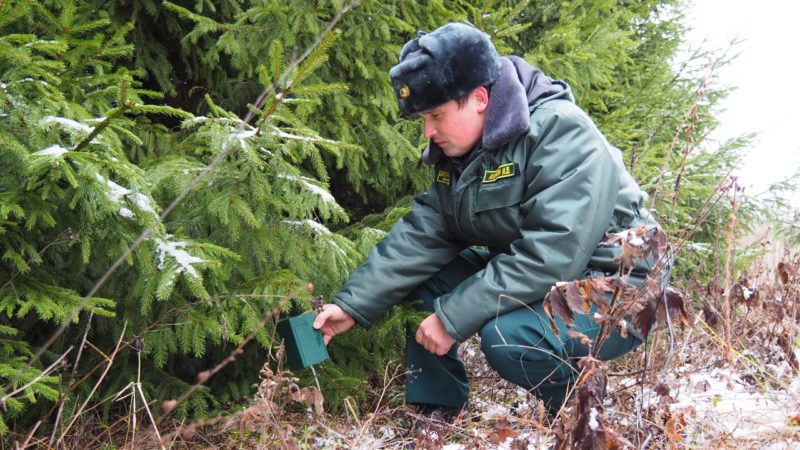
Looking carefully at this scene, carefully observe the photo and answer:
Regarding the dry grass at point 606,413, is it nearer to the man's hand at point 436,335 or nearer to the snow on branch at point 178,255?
the man's hand at point 436,335

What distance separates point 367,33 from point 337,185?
1057 millimetres

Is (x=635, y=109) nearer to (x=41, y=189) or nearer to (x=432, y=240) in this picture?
(x=432, y=240)

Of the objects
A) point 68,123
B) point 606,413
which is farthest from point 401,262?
point 68,123

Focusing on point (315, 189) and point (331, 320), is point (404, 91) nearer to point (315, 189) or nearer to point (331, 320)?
point (315, 189)

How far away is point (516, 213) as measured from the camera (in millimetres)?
2482

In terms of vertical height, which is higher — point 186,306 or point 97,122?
point 97,122

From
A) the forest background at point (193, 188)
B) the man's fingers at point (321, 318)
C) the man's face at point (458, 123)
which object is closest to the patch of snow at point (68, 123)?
the forest background at point (193, 188)

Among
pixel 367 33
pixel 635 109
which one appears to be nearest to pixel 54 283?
pixel 367 33

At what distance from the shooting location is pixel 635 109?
517 cm

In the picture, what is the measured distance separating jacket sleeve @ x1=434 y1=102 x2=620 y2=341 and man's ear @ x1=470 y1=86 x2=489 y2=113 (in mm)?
200

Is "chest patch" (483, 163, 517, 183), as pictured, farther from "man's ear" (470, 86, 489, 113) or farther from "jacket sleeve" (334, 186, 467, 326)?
"jacket sleeve" (334, 186, 467, 326)

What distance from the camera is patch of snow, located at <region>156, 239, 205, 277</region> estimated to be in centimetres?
222

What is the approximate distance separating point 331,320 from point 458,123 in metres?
0.91

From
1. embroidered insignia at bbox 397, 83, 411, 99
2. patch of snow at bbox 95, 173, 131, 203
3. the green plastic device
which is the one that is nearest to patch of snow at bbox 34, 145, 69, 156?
patch of snow at bbox 95, 173, 131, 203
